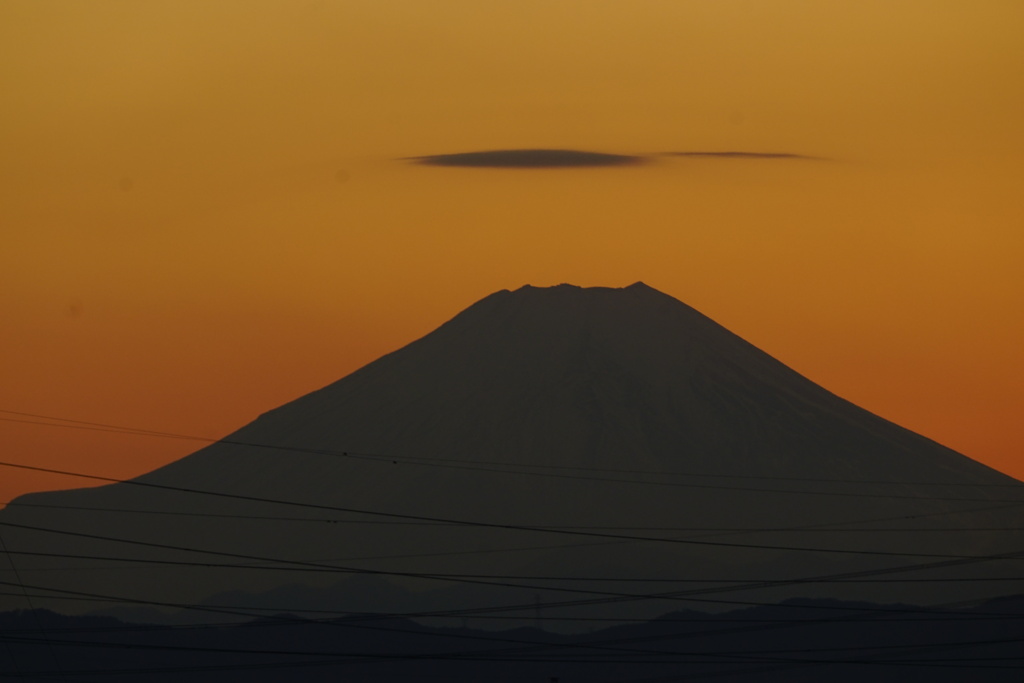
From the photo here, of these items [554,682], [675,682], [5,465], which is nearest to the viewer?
[5,465]

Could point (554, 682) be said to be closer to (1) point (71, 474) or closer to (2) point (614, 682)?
(1) point (71, 474)

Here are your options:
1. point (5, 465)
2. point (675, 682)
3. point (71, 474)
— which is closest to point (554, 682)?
point (71, 474)

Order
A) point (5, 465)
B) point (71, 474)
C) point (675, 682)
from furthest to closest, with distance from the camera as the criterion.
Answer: point (675, 682) < point (71, 474) < point (5, 465)

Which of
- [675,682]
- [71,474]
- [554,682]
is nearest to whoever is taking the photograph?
[71,474]

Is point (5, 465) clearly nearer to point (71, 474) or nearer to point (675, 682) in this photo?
point (71, 474)

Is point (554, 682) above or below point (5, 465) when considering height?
below

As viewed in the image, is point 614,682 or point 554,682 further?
point 614,682

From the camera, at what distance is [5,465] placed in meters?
32.3

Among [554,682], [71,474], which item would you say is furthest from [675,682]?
[71,474]

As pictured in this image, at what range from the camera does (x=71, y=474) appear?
38344 mm

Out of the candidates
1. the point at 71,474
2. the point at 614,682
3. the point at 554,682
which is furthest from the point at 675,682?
the point at 71,474

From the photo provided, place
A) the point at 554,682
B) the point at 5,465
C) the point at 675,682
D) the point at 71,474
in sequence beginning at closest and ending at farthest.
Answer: the point at 5,465 → the point at 71,474 → the point at 554,682 → the point at 675,682

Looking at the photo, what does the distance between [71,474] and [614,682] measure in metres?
165

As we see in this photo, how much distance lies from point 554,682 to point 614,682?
147729mm
